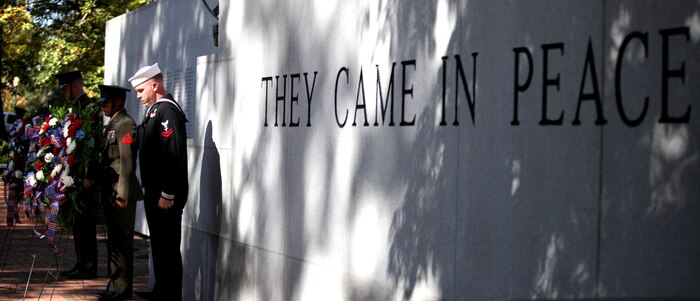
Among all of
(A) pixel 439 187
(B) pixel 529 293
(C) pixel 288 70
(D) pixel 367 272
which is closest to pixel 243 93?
(C) pixel 288 70

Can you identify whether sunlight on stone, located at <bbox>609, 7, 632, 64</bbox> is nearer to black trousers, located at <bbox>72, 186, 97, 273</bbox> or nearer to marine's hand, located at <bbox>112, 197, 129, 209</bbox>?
marine's hand, located at <bbox>112, 197, 129, 209</bbox>

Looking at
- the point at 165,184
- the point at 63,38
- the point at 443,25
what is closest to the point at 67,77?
the point at 165,184

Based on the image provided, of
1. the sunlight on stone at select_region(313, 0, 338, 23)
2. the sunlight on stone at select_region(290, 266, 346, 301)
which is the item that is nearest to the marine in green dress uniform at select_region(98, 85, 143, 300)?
the sunlight on stone at select_region(290, 266, 346, 301)

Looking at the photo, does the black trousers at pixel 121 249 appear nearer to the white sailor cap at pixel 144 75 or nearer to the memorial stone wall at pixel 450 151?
the memorial stone wall at pixel 450 151

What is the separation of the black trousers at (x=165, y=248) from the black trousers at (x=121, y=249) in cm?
88

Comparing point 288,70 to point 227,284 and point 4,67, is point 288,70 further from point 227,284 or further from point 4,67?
point 4,67

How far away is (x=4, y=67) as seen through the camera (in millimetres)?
32438

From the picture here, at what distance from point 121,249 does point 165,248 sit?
3.60ft

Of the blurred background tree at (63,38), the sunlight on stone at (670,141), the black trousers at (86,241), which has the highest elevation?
the blurred background tree at (63,38)

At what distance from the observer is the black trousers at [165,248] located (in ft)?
31.6

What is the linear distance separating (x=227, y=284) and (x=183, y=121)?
1.55 meters

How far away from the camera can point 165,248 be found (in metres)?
9.68

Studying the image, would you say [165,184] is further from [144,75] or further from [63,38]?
[63,38]

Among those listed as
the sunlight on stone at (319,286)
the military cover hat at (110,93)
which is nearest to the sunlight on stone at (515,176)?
the sunlight on stone at (319,286)
